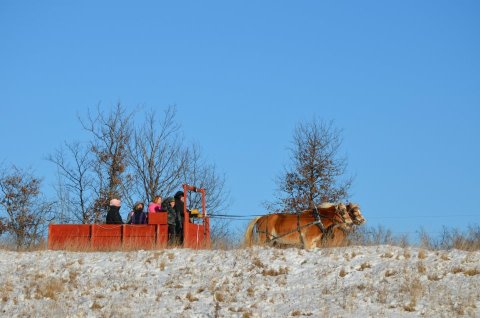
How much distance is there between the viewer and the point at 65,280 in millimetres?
16891

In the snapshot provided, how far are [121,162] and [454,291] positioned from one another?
24673 mm

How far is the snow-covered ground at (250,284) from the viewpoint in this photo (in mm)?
13547

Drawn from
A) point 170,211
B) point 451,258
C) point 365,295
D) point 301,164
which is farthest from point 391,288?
point 301,164

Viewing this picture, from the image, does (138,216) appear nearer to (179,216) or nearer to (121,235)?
(121,235)

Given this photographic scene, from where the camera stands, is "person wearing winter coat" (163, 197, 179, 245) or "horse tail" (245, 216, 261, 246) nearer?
"horse tail" (245, 216, 261, 246)

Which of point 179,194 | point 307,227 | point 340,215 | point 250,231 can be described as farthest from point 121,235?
point 340,215

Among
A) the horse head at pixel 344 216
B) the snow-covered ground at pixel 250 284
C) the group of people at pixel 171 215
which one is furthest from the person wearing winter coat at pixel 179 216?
the horse head at pixel 344 216

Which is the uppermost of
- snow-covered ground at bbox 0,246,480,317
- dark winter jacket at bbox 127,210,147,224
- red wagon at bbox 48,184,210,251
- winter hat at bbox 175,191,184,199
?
winter hat at bbox 175,191,184,199

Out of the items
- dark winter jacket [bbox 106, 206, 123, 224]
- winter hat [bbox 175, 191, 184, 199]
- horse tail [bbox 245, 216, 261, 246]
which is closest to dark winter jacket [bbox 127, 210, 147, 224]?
dark winter jacket [bbox 106, 206, 123, 224]

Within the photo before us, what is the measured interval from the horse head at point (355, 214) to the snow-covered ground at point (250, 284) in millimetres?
3554

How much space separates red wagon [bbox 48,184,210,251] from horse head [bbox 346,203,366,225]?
13.3ft

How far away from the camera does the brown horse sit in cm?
2070

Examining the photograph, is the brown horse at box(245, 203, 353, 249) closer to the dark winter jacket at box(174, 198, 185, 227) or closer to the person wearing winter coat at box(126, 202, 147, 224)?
the dark winter jacket at box(174, 198, 185, 227)

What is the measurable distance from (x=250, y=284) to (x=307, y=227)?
575 centimetres
